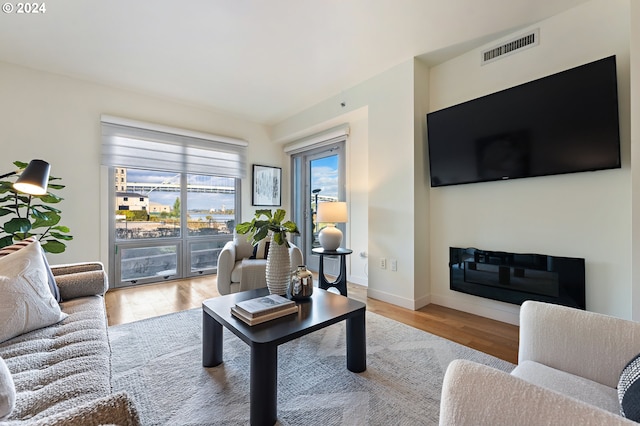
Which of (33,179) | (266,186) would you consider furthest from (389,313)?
(266,186)

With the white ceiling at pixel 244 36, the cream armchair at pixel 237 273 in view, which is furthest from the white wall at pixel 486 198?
the cream armchair at pixel 237 273

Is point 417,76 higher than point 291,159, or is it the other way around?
point 417,76

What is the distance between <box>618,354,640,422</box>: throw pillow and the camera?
70 cm

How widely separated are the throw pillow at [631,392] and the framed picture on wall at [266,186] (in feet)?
14.4

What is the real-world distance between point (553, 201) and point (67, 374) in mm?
3135

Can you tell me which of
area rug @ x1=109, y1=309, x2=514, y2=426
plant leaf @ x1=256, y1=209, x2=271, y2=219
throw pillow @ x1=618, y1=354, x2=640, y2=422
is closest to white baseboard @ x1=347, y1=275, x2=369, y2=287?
area rug @ x1=109, y1=309, x2=514, y2=426

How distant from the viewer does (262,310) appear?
4.93 feet

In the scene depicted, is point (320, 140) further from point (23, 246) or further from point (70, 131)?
point (23, 246)

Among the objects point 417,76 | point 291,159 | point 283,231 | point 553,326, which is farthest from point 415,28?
point 291,159

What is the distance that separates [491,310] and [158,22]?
3.81 meters

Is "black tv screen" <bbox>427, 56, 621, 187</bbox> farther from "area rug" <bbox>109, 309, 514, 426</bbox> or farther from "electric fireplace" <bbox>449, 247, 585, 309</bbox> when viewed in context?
"area rug" <bbox>109, 309, 514, 426</bbox>

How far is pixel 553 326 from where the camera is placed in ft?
3.67

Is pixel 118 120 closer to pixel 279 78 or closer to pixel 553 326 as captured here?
pixel 279 78

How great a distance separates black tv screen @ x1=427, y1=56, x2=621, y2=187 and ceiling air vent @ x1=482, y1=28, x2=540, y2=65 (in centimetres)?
42
